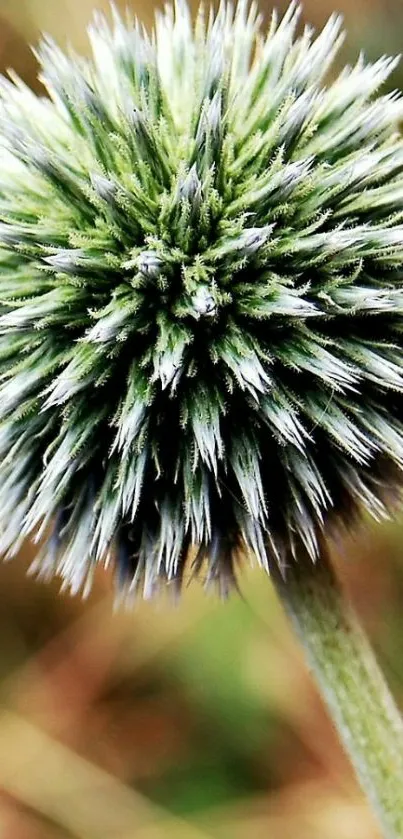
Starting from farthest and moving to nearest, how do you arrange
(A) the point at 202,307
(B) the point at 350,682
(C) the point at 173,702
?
(C) the point at 173,702 < (B) the point at 350,682 < (A) the point at 202,307

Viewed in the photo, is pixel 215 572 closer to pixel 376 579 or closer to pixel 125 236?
pixel 125 236

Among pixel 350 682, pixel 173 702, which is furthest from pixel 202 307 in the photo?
pixel 173 702

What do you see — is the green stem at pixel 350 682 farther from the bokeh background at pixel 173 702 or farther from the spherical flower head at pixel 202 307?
the bokeh background at pixel 173 702

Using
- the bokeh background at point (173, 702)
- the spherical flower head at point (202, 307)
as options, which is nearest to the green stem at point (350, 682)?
the spherical flower head at point (202, 307)

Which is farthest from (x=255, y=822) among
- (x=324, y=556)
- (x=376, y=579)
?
(x=324, y=556)

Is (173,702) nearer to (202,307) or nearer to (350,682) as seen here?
(350,682)

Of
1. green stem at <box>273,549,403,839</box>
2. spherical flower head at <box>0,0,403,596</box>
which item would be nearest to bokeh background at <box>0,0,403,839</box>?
green stem at <box>273,549,403,839</box>
